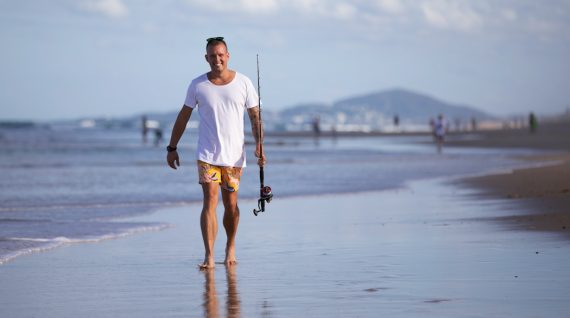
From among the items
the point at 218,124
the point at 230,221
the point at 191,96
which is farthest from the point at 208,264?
the point at 191,96

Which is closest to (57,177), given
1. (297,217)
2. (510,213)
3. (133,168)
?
(133,168)

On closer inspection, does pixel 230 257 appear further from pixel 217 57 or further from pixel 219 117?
pixel 217 57

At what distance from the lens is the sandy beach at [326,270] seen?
5.78m

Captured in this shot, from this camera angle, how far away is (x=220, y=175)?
25.8ft

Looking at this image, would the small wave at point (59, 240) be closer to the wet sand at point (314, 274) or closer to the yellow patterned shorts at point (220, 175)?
the wet sand at point (314, 274)

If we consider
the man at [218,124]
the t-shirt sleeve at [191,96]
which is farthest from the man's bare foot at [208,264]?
the t-shirt sleeve at [191,96]

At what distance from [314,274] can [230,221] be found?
1316 millimetres

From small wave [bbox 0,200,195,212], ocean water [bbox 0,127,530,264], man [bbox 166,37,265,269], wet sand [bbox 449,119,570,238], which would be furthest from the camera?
small wave [bbox 0,200,195,212]

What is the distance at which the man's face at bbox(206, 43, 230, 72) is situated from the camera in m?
7.71

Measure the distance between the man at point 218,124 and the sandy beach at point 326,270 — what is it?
63cm

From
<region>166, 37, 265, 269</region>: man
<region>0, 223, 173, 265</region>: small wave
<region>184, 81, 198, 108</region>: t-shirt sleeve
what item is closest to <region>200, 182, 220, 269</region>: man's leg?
<region>166, 37, 265, 269</region>: man

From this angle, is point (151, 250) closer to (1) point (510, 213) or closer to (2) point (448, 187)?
(1) point (510, 213)

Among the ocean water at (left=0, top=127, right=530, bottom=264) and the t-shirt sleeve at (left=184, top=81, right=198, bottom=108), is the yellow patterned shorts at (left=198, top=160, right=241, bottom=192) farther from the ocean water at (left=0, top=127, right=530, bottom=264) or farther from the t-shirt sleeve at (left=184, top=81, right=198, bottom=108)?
the ocean water at (left=0, top=127, right=530, bottom=264)

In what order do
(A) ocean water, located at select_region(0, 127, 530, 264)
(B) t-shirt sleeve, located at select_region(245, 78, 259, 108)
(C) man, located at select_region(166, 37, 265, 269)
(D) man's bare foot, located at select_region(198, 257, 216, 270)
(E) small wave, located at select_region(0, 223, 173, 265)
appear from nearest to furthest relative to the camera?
1. (D) man's bare foot, located at select_region(198, 257, 216, 270)
2. (C) man, located at select_region(166, 37, 265, 269)
3. (B) t-shirt sleeve, located at select_region(245, 78, 259, 108)
4. (E) small wave, located at select_region(0, 223, 173, 265)
5. (A) ocean water, located at select_region(0, 127, 530, 264)
